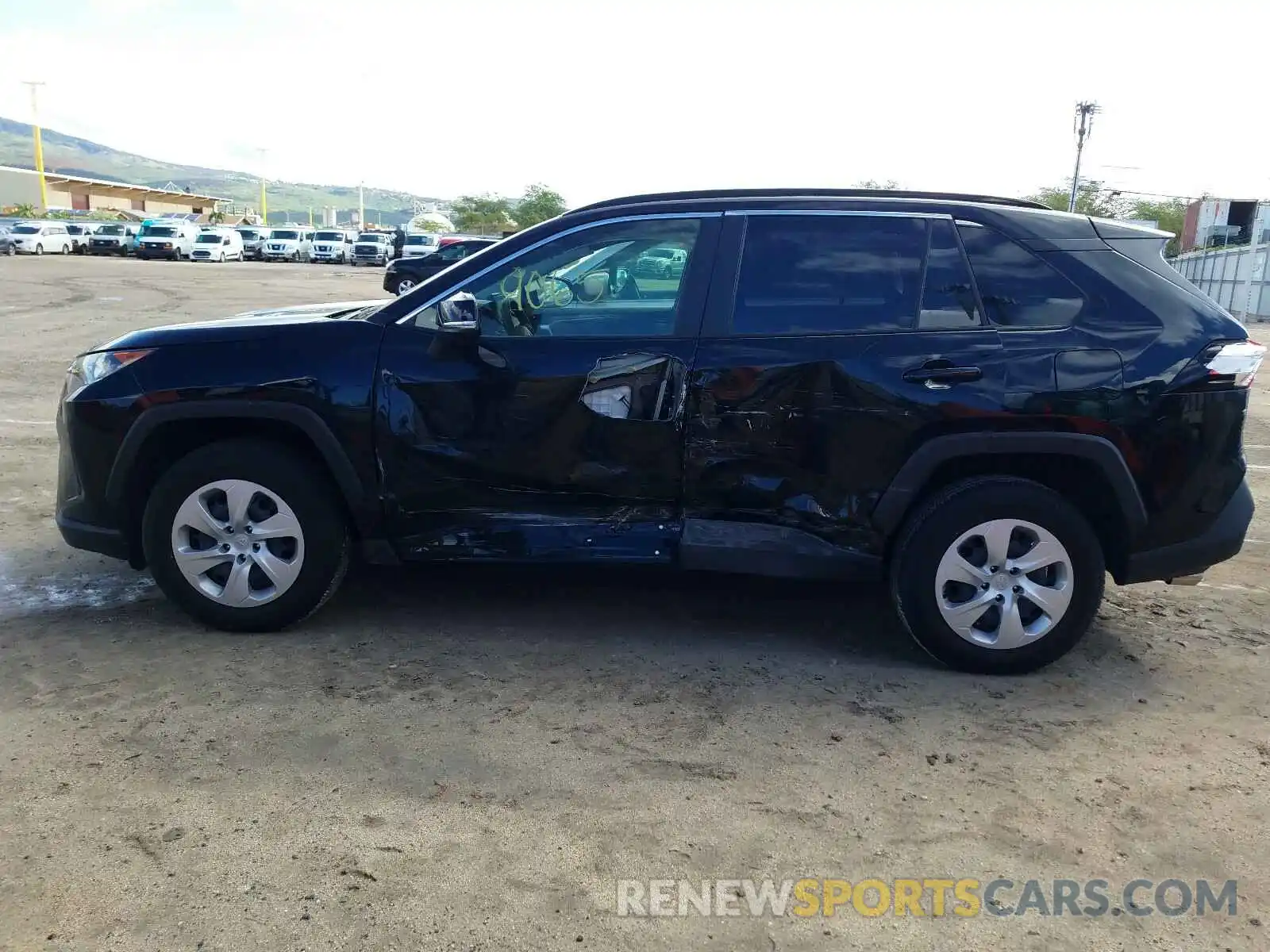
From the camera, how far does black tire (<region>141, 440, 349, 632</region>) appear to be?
4.31 metres

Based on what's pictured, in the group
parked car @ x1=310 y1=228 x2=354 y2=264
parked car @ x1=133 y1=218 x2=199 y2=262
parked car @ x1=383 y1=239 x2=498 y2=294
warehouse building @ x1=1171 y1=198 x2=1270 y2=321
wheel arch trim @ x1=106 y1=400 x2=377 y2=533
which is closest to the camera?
wheel arch trim @ x1=106 y1=400 x2=377 y2=533

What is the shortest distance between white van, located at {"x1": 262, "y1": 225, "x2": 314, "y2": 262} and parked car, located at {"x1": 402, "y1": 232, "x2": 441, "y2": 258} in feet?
20.0

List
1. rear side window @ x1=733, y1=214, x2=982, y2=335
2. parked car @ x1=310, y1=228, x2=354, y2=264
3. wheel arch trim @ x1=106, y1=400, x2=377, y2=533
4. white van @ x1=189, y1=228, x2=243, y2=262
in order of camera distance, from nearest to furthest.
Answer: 1. rear side window @ x1=733, y1=214, x2=982, y2=335
2. wheel arch trim @ x1=106, y1=400, x2=377, y2=533
3. white van @ x1=189, y1=228, x2=243, y2=262
4. parked car @ x1=310, y1=228, x2=354, y2=264

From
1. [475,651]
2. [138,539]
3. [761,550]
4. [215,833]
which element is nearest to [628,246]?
[761,550]

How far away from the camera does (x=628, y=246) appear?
14.5 feet

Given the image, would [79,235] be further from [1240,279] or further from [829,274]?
[829,274]

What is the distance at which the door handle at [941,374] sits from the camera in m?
4.03

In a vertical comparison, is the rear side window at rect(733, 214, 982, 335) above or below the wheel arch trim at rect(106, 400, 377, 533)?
above

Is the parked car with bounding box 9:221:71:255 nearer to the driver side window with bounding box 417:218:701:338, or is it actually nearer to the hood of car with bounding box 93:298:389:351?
the hood of car with bounding box 93:298:389:351

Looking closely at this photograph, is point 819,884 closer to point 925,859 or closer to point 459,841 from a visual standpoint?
point 925,859

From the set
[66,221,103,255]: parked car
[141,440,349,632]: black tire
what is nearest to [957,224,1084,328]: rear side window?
[141,440,349,632]: black tire

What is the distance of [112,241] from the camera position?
48.2 metres

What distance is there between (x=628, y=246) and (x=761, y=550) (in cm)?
136

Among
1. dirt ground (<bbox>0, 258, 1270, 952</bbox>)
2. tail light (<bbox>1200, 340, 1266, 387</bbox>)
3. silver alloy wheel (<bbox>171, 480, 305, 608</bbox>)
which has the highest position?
tail light (<bbox>1200, 340, 1266, 387</bbox>)
